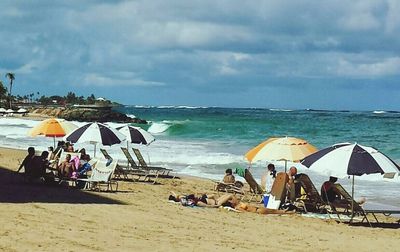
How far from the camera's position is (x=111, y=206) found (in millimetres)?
10438

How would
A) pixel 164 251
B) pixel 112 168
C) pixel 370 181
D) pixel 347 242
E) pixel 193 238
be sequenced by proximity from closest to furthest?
pixel 164 251, pixel 193 238, pixel 347 242, pixel 112 168, pixel 370 181

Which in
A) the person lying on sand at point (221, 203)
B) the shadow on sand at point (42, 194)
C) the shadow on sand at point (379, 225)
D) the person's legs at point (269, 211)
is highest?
the shadow on sand at point (42, 194)

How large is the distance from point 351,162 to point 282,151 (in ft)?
7.85

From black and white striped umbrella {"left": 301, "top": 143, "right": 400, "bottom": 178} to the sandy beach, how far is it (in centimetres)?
98

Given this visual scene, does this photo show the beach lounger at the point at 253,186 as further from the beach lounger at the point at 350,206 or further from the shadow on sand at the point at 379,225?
the shadow on sand at the point at 379,225

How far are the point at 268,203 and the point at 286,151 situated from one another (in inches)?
49.6

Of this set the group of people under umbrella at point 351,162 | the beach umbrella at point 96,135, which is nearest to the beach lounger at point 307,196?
the group of people under umbrella at point 351,162

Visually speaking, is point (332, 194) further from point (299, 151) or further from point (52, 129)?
point (52, 129)

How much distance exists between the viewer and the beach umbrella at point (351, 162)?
10.0m

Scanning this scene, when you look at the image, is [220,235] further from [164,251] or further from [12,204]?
[12,204]

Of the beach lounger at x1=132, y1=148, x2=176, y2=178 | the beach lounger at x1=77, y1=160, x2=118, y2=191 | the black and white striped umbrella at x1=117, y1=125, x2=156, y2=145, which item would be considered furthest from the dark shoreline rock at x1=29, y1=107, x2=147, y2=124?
the beach lounger at x1=77, y1=160, x2=118, y2=191

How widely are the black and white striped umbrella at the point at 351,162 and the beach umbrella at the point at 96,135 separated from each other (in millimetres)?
5547

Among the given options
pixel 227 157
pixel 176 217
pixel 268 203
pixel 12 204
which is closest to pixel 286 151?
pixel 268 203

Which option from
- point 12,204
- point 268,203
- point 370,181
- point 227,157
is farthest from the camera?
point 227,157
